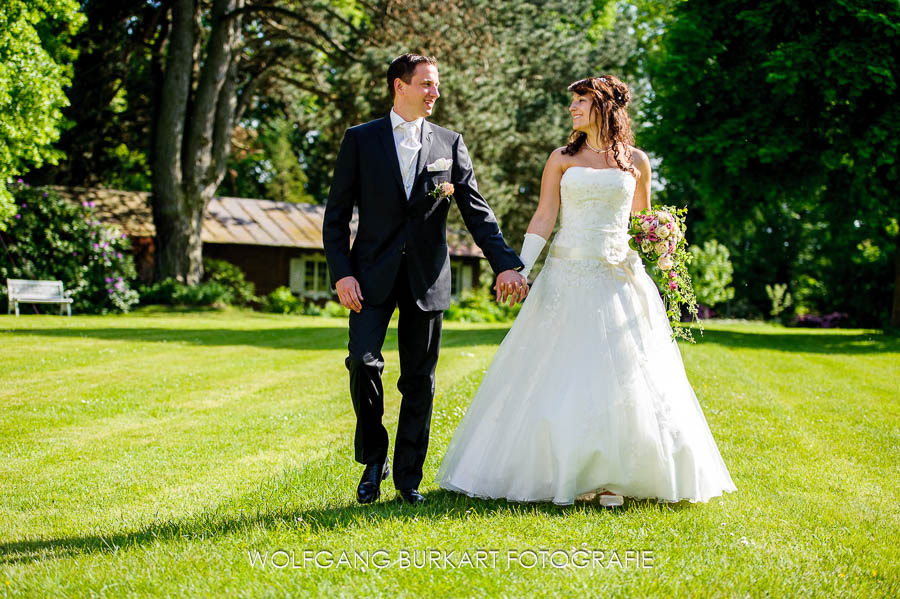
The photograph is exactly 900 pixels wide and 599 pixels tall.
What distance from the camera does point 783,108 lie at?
1841 cm

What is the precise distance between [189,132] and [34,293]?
6.41 m

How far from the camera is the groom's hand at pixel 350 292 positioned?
15.0 ft

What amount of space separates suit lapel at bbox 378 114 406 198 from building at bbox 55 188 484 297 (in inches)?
994

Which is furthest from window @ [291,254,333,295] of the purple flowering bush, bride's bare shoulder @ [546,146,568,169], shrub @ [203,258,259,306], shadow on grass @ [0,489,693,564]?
shadow on grass @ [0,489,693,564]

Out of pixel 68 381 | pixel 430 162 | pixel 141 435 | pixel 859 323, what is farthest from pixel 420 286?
pixel 859 323

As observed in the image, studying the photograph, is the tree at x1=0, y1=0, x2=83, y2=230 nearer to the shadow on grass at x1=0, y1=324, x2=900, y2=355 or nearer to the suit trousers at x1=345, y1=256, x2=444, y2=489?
the shadow on grass at x1=0, y1=324, x2=900, y2=355

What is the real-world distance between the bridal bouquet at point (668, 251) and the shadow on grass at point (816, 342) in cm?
1212

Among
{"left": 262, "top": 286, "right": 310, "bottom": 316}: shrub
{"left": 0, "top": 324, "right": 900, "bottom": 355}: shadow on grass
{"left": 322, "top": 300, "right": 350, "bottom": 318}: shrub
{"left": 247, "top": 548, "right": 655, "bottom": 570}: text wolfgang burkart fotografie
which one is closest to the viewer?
{"left": 247, "top": 548, "right": 655, "bottom": 570}: text wolfgang burkart fotografie

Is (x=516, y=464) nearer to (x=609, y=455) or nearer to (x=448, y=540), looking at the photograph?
(x=609, y=455)

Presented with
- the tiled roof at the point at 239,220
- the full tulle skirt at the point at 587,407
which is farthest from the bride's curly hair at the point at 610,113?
the tiled roof at the point at 239,220

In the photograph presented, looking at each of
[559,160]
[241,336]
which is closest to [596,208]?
[559,160]

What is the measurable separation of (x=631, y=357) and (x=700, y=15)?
16734mm

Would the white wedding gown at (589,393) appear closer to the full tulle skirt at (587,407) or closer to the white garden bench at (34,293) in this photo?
the full tulle skirt at (587,407)

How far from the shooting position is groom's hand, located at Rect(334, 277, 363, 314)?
4562 mm
